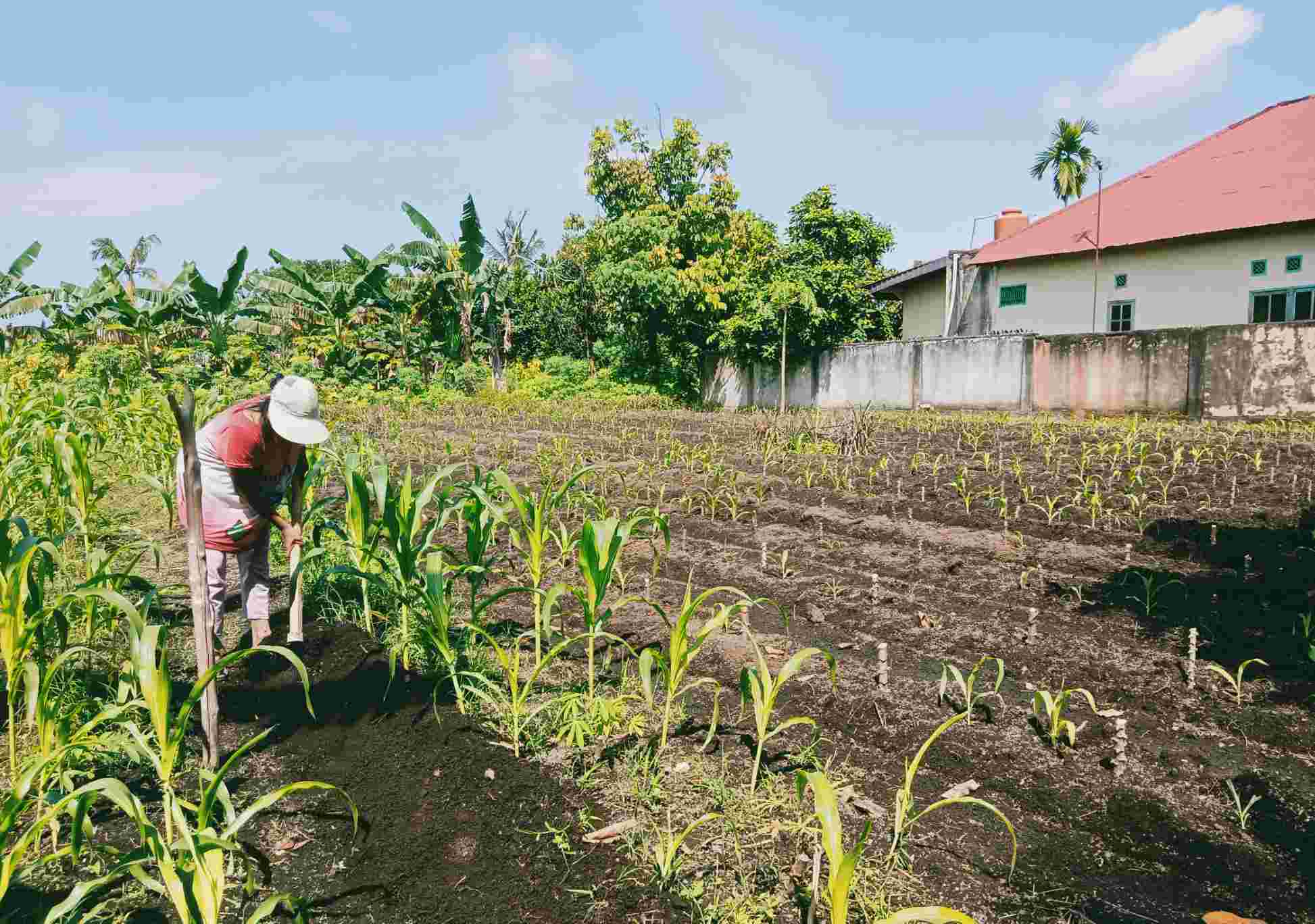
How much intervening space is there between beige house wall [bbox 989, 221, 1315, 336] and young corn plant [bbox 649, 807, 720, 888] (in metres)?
14.8

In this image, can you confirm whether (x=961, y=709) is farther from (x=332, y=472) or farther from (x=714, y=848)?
(x=332, y=472)

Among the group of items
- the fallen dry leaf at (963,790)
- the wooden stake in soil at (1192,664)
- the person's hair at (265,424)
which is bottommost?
the fallen dry leaf at (963,790)

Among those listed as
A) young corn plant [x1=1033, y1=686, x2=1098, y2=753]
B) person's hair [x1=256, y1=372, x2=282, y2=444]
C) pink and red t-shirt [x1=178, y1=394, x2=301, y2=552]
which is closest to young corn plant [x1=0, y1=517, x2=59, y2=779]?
pink and red t-shirt [x1=178, y1=394, x2=301, y2=552]

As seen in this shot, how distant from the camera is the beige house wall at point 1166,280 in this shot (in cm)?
1438

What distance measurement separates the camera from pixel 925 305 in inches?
817

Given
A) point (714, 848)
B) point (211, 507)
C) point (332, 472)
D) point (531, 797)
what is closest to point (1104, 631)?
point (714, 848)

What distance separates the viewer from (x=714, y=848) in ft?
7.18

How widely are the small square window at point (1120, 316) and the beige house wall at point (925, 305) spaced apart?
405cm

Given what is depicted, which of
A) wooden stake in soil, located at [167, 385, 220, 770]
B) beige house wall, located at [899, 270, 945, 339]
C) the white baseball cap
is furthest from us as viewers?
beige house wall, located at [899, 270, 945, 339]

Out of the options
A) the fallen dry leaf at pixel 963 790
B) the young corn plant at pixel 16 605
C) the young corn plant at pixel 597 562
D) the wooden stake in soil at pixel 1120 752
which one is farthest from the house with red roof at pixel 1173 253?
the young corn plant at pixel 16 605

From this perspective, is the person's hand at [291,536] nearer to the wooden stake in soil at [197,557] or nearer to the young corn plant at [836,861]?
the wooden stake in soil at [197,557]

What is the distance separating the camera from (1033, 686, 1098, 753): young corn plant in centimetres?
265

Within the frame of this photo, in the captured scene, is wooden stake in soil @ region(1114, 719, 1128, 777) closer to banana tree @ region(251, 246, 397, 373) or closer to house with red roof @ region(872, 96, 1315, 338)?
house with red roof @ region(872, 96, 1315, 338)

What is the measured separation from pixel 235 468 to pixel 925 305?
19.9 meters
